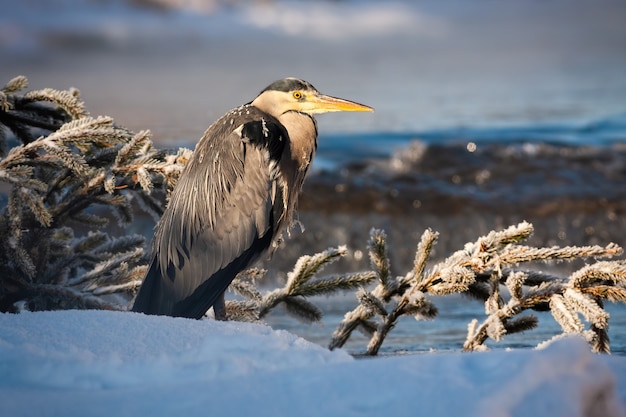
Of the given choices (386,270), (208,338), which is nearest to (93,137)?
(386,270)

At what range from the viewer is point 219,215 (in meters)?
3.45

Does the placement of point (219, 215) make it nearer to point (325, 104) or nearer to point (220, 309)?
point (220, 309)

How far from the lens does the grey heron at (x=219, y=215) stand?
131 inches

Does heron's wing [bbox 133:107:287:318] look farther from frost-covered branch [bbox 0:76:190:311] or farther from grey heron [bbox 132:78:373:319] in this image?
frost-covered branch [bbox 0:76:190:311]

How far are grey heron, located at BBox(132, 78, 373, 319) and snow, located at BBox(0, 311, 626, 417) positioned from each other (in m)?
1.52

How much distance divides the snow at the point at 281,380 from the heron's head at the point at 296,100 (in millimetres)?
1997

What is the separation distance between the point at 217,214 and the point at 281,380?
6.29ft

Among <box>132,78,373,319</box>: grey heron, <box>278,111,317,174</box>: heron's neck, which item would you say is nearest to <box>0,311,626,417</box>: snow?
<box>132,78,373,319</box>: grey heron

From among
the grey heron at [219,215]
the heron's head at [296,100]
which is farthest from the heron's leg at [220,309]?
the heron's head at [296,100]

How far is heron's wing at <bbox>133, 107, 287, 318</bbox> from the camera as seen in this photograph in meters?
3.35

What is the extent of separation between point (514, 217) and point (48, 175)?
6.21 m

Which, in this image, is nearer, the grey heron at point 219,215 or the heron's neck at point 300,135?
the grey heron at point 219,215

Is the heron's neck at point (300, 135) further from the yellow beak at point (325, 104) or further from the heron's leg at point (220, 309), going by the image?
the heron's leg at point (220, 309)

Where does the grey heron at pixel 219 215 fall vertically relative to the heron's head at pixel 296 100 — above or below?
below
